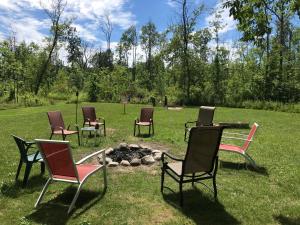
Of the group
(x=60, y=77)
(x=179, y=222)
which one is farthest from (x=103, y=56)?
(x=179, y=222)

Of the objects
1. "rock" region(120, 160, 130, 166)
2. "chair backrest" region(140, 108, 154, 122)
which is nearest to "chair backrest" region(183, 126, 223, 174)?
"rock" region(120, 160, 130, 166)

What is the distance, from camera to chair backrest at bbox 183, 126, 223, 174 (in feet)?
12.8

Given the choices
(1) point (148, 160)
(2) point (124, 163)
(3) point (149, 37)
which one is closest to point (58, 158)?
(2) point (124, 163)

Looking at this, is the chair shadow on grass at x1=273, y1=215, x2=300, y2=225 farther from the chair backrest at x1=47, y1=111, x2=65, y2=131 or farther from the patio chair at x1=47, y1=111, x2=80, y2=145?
the chair backrest at x1=47, y1=111, x2=65, y2=131

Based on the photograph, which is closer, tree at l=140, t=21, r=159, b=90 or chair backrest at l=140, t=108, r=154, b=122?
chair backrest at l=140, t=108, r=154, b=122

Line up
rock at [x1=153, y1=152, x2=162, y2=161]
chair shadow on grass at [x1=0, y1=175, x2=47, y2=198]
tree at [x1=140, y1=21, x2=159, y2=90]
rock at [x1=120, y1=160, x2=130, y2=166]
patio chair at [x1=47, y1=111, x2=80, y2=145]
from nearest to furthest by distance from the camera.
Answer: chair shadow on grass at [x1=0, y1=175, x2=47, y2=198], rock at [x1=120, y1=160, x2=130, y2=166], rock at [x1=153, y1=152, x2=162, y2=161], patio chair at [x1=47, y1=111, x2=80, y2=145], tree at [x1=140, y1=21, x2=159, y2=90]

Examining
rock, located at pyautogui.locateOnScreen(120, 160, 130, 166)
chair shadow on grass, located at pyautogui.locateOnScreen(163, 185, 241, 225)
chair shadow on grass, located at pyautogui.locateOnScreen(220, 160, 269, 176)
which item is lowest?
chair shadow on grass, located at pyautogui.locateOnScreen(163, 185, 241, 225)

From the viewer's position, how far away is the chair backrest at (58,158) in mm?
3711

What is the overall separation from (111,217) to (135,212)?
0.32 metres

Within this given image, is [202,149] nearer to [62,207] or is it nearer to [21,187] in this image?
[62,207]

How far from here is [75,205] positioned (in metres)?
4.06

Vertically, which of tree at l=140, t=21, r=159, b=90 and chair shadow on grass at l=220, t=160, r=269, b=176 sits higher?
tree at l=140, t=21, r=159, b=90

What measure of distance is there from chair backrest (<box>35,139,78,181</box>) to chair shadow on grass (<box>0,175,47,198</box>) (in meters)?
0.92

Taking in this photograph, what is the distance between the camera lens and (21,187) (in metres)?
4.76
